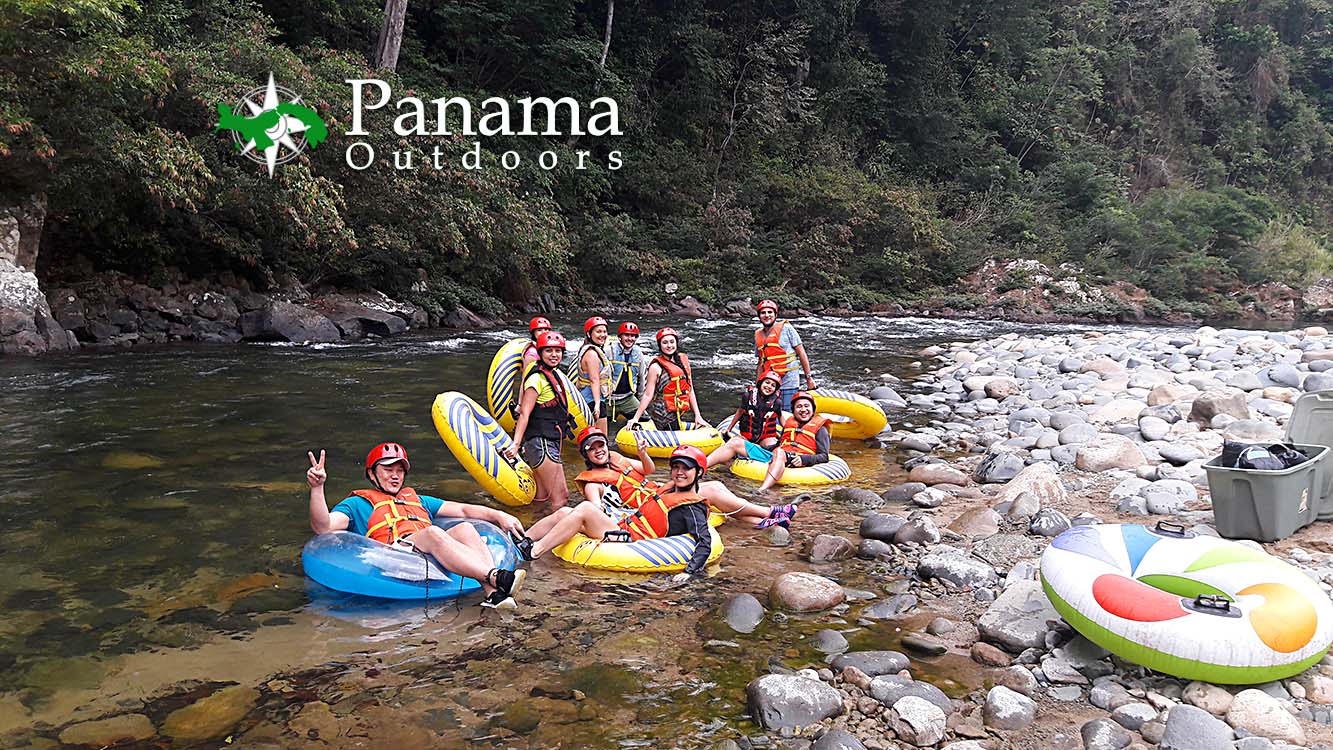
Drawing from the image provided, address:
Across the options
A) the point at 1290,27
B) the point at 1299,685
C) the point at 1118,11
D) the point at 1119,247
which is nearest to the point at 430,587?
the point at 1299,685

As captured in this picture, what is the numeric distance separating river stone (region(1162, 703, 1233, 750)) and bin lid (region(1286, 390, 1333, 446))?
2.60 meters

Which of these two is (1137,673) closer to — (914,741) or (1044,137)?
(914,741)

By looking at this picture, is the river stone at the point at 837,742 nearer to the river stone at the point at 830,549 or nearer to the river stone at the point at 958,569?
the river stone at the point at 958,569

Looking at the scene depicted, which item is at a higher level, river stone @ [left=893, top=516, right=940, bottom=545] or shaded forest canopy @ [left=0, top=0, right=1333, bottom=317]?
shaded forest canopy @ [left=0, top=0, right=1333, bottom=317]

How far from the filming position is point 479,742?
3066 millimetres

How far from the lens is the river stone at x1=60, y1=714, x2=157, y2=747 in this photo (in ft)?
9.77

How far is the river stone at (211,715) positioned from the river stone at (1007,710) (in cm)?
275

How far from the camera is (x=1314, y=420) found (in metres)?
4.80

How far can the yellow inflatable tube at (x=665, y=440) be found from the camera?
305 inches

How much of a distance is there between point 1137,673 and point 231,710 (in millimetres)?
3477

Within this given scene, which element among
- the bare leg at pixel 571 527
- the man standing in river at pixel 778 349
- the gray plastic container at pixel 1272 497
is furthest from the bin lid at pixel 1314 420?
the man standing in river at pixel 778 349

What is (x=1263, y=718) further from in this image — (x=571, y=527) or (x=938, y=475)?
(x=938, y=475)

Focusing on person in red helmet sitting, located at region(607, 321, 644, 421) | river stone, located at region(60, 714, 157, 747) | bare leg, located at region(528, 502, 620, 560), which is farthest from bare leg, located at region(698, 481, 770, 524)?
river stone, located at region(60, 714, 157, 747)

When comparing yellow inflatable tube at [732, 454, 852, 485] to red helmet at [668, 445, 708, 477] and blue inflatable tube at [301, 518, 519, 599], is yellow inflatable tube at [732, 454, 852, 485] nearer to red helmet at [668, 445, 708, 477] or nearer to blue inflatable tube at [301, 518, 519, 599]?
red helmet at [668, 445, 708, 477]
